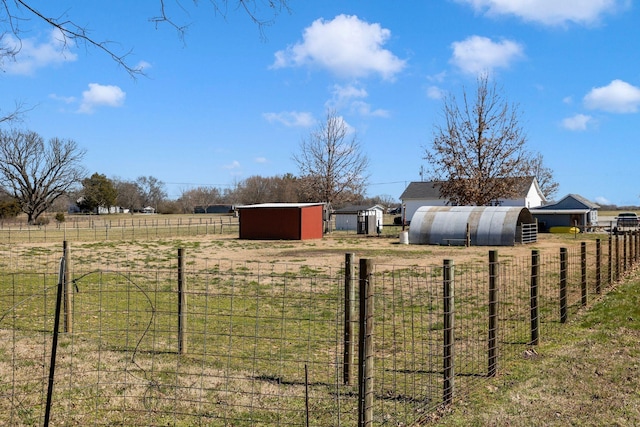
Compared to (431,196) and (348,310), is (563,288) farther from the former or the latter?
(431,196)

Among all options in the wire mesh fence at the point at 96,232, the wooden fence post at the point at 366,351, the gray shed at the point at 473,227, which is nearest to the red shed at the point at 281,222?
the wire mesh fence at the point at 96,232

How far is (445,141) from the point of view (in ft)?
159

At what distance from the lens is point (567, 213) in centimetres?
5003

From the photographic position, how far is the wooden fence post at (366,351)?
4.47 m

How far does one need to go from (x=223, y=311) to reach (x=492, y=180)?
40.3m

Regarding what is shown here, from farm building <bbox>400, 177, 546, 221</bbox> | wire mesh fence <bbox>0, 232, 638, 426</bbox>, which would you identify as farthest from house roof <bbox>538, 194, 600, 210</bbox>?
wire mesh fence <bbox>0, 232, 638, 426</bbox>

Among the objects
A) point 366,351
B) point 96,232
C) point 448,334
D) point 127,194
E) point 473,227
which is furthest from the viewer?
point 127,194

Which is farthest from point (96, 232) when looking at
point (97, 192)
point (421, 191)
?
point (97, 192)

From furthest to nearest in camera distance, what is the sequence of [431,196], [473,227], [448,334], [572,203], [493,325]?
[431,196] < [572,203] < [473,227] < [493,325] < [448,334]

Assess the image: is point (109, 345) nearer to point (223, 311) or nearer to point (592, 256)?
point (223, 311)

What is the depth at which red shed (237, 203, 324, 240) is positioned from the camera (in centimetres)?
4025

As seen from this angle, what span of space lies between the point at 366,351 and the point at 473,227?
1177 inches

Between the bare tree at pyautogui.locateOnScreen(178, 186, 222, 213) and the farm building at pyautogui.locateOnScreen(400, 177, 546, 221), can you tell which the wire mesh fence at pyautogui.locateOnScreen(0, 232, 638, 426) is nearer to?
the farm building at pyautogui.locateOnScreen(400, 177, 546, 221)

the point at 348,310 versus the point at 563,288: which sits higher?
the point at 348,310
